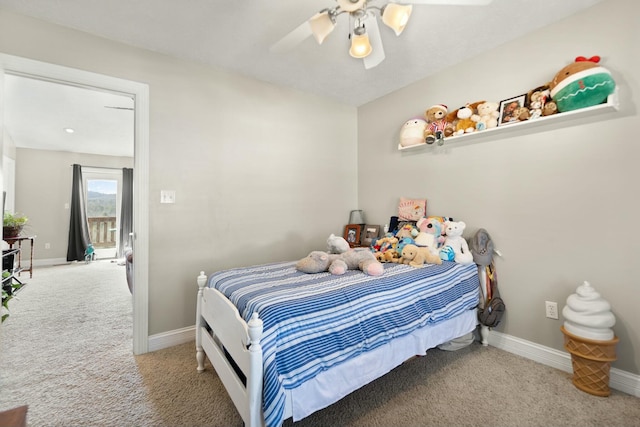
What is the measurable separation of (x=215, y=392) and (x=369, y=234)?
2.13 metres

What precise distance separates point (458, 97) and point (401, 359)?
2276 millimetres

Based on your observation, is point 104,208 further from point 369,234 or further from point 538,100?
point 538,100

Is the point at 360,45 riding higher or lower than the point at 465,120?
higher

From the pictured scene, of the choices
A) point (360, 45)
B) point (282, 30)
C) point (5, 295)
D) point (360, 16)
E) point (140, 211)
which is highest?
point (282, 30)

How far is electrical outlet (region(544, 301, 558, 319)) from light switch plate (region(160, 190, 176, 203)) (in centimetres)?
304

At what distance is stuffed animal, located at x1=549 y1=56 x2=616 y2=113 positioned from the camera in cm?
172

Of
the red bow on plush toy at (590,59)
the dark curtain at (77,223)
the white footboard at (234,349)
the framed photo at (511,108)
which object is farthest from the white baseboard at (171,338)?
the dark curtain at (77,223)

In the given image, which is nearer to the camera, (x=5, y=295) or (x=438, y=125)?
(x=5, y=295)

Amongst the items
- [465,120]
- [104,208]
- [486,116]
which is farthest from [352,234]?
[104,208]

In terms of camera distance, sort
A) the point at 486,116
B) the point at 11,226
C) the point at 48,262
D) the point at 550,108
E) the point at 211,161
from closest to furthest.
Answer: the point at 550,108 → the point at 486,116 → the point at 211,161 → the point at 11,226 → the point at 48,262

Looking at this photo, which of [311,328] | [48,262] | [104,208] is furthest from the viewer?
[104,208]

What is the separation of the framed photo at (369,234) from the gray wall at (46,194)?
6.51 meters

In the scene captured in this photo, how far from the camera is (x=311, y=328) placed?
4.41 feet

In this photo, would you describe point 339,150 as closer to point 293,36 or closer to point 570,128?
point 293,36
